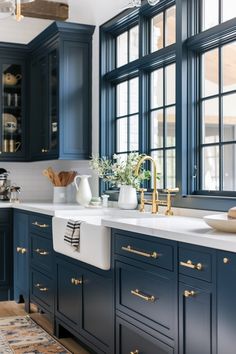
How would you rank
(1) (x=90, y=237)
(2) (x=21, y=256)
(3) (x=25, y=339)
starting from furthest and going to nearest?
(2) (x=21, y=256), (3) (x=25, y=339), (1) (x=90, y=237)

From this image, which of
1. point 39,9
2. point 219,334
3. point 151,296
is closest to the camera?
point 219,334

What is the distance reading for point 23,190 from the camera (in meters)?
5.95

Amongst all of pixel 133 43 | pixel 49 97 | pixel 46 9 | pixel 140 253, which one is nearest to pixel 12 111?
pixel 49 97

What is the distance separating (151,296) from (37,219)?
2.06 metres

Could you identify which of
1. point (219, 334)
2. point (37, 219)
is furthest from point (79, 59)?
point (219, 334)

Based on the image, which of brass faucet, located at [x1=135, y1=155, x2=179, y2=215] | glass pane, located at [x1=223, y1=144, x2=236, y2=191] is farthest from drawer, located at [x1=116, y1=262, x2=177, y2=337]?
glass pane, located at [x1=223, y1=144, x2=236, y2=191]

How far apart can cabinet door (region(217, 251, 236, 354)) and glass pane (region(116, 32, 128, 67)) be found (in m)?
3.04

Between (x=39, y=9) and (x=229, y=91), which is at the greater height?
(x=39, y=9)

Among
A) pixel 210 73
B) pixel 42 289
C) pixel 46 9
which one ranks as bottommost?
pixel 42 289

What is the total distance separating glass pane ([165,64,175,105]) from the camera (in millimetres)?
4102

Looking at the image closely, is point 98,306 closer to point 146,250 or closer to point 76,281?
point 76,281

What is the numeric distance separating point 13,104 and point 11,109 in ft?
0.19

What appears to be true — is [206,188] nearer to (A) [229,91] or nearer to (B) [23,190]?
(A) [229,91]

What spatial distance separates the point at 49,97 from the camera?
529cm
